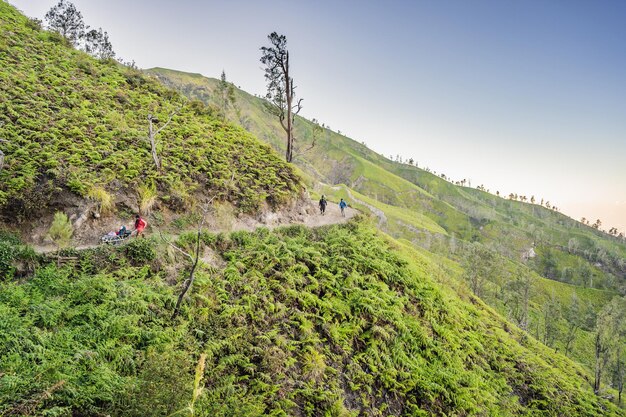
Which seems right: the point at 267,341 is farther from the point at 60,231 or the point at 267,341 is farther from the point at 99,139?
the point at 99,139

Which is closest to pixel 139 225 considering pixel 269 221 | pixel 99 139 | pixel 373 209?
pixel 269 221

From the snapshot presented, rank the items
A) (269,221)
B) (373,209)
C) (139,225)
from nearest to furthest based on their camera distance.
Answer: (139,225) < (269,221) < (373,209)

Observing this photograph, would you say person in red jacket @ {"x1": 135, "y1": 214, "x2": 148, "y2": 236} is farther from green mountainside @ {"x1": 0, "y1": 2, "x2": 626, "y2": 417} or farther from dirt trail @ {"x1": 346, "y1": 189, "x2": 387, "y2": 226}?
dirt trail @ {"x1": 346, "y1": 189, "x2": 387, "y2": 226}

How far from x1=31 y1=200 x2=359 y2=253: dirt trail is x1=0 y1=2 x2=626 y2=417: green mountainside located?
811 mm

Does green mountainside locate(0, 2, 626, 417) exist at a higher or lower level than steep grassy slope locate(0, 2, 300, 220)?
lower

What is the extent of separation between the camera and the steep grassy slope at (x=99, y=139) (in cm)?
1602

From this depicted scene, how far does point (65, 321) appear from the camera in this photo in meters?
9.90

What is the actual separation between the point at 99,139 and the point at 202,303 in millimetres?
13696

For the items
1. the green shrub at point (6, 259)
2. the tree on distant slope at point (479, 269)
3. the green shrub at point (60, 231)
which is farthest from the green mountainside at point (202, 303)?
the tree on distant slope at point (479, 269)

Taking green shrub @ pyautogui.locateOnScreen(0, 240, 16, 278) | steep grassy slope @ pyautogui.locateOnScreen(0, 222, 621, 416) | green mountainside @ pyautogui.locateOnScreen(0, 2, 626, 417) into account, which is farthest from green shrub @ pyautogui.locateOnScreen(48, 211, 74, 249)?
green shrub @ pyautogui.locateOnScreen(0, 240, 16, 278)

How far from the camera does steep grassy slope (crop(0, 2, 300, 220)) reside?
16016 millimetres

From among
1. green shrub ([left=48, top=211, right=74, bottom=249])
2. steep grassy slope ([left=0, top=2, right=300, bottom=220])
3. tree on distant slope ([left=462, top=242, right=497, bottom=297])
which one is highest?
steep grassy slope ([left=0, top=2, right=300, bottom=220])

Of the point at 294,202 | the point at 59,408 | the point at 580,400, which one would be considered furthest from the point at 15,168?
the point at 580,400

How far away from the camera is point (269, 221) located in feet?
69.4
